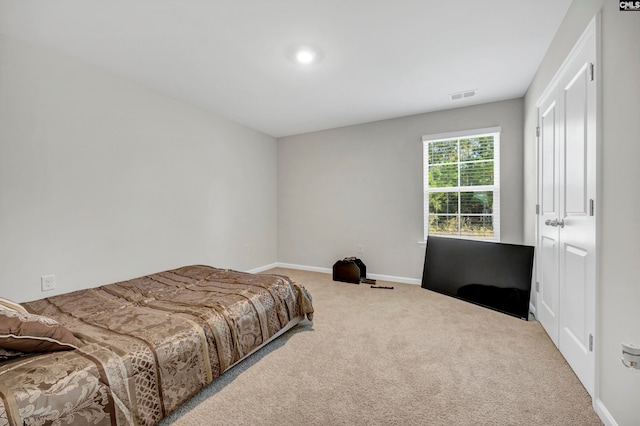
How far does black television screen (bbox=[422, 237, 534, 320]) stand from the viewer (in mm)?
2834

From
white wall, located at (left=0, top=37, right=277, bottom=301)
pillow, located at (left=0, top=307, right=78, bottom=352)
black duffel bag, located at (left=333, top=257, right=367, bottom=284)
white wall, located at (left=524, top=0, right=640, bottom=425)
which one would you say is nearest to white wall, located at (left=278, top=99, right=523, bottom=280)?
black duffel bag, located at (left=333, top=257, right=367, bottom=284)

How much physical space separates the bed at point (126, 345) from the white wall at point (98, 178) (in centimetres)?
54

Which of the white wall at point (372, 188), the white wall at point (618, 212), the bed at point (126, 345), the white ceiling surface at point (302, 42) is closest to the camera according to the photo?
the bed at point (126, 345)

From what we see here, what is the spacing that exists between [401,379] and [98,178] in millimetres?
3208

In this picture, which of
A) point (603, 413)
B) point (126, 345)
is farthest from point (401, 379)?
point (126, 345)

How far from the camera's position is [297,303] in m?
2.57

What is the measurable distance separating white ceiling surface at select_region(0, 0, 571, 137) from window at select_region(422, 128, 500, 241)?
600mm

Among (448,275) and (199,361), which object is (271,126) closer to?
(448,275)

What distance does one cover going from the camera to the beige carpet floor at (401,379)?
4.88 feet

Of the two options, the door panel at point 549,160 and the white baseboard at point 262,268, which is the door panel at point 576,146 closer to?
the door panel at point 549,160

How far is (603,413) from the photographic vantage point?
55.7 inches

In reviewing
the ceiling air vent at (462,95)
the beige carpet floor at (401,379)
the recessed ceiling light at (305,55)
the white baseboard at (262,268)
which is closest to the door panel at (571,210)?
the beige carpet floor at (401,379)

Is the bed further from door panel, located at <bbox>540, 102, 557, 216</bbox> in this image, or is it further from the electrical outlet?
door panel, located at <bbox>540, 102, 557, 216</bbox>

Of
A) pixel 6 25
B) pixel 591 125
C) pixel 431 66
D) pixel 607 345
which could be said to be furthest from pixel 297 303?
pixel 6 25
